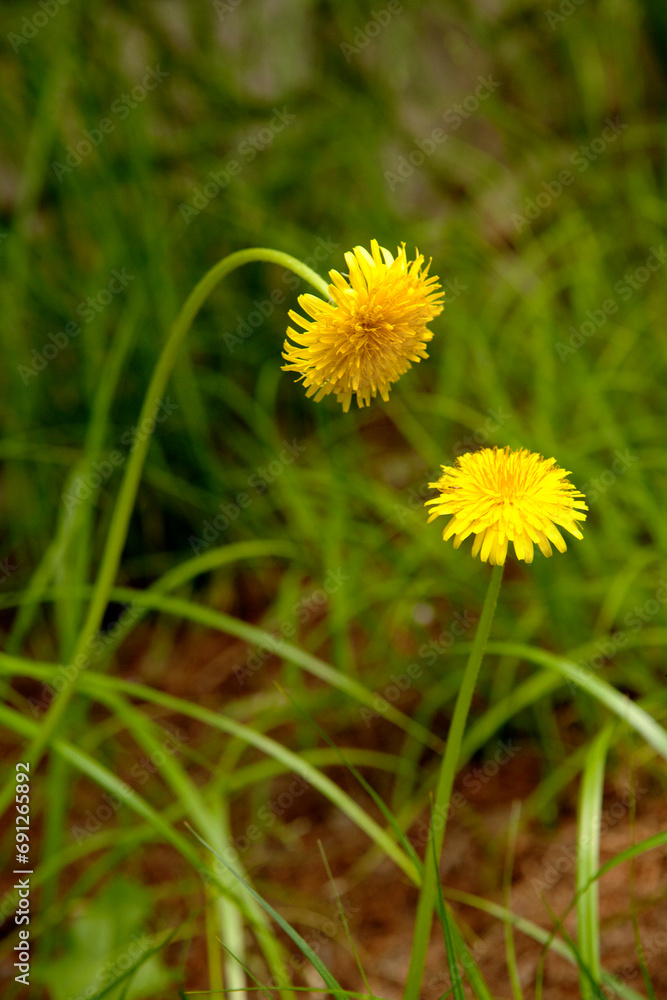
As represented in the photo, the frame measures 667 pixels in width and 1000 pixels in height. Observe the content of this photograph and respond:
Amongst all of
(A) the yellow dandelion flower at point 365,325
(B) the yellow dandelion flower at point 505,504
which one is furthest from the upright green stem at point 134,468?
(B) the yellow dandelion flower at point 505,504

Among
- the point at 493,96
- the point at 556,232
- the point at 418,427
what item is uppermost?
the point at 493,96

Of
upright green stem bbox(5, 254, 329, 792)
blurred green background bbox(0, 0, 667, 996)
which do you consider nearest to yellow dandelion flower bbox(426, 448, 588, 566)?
upright green stem bbox(5, 254, 329, 792)

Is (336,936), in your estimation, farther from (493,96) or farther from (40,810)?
(493,96)

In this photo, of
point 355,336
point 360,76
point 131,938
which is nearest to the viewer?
point 355,336

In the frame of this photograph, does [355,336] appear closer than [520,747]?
Yes

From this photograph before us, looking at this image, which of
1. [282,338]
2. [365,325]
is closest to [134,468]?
[365,325]

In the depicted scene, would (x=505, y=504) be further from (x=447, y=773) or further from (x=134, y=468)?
(x=134, y=468)

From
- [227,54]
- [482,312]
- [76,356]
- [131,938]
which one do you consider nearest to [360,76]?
[227,54]
